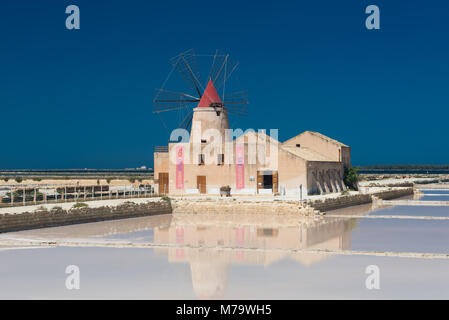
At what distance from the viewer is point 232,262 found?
8609 mm

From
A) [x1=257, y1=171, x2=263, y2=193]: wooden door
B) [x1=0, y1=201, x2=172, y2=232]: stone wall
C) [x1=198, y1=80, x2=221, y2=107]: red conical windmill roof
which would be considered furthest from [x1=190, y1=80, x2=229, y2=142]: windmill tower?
[x1=0, y1=201, x2=172, y2=232]: stone wall

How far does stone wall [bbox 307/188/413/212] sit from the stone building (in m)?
1.52

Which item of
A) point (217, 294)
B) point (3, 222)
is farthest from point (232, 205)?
point (217, 294)

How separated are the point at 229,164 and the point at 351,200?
4315 millimetres

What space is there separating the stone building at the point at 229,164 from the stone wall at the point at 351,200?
1.52 m

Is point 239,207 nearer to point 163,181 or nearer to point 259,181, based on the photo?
point 259,181

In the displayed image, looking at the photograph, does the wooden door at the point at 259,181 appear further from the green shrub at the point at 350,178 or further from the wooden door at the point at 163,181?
the green shrub at the point at 350,178

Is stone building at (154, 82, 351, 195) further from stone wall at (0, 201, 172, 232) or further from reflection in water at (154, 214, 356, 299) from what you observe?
reflection in water at (154, 214, 356, 299)

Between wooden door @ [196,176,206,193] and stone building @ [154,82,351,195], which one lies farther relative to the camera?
wooden door @ [196,176,206,193]

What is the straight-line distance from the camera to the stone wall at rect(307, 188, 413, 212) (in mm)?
17328

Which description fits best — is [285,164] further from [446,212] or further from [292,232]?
[292,232]
